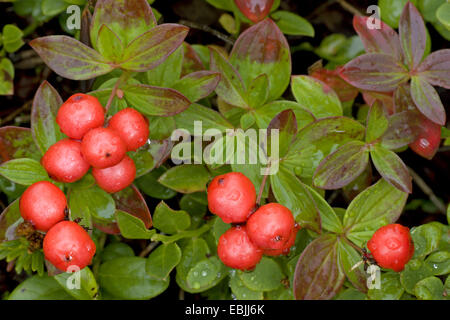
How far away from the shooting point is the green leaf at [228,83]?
2.25m

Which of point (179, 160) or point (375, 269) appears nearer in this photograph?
point (375, 269)

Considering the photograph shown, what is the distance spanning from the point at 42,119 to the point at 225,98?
820 millimetres

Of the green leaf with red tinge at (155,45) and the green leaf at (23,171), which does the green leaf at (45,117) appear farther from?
the green leaf with red tinge at (155,45)

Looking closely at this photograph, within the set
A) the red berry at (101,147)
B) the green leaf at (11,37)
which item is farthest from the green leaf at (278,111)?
the green leaf at (11,37)

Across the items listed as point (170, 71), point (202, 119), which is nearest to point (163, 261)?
point (202, 119)

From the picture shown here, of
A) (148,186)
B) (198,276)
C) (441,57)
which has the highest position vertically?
(441,57)

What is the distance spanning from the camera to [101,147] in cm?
175

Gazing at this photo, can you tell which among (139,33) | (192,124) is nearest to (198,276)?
(192,124)

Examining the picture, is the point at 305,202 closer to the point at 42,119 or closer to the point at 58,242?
the point at 58,242

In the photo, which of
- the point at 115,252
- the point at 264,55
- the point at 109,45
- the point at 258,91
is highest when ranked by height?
the point at 109,45

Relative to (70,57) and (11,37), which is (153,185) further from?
(11,37)

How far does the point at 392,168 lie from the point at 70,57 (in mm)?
1496

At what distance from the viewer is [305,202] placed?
2109 millimetres

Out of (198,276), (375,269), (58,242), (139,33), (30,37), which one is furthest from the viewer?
(30,37)
